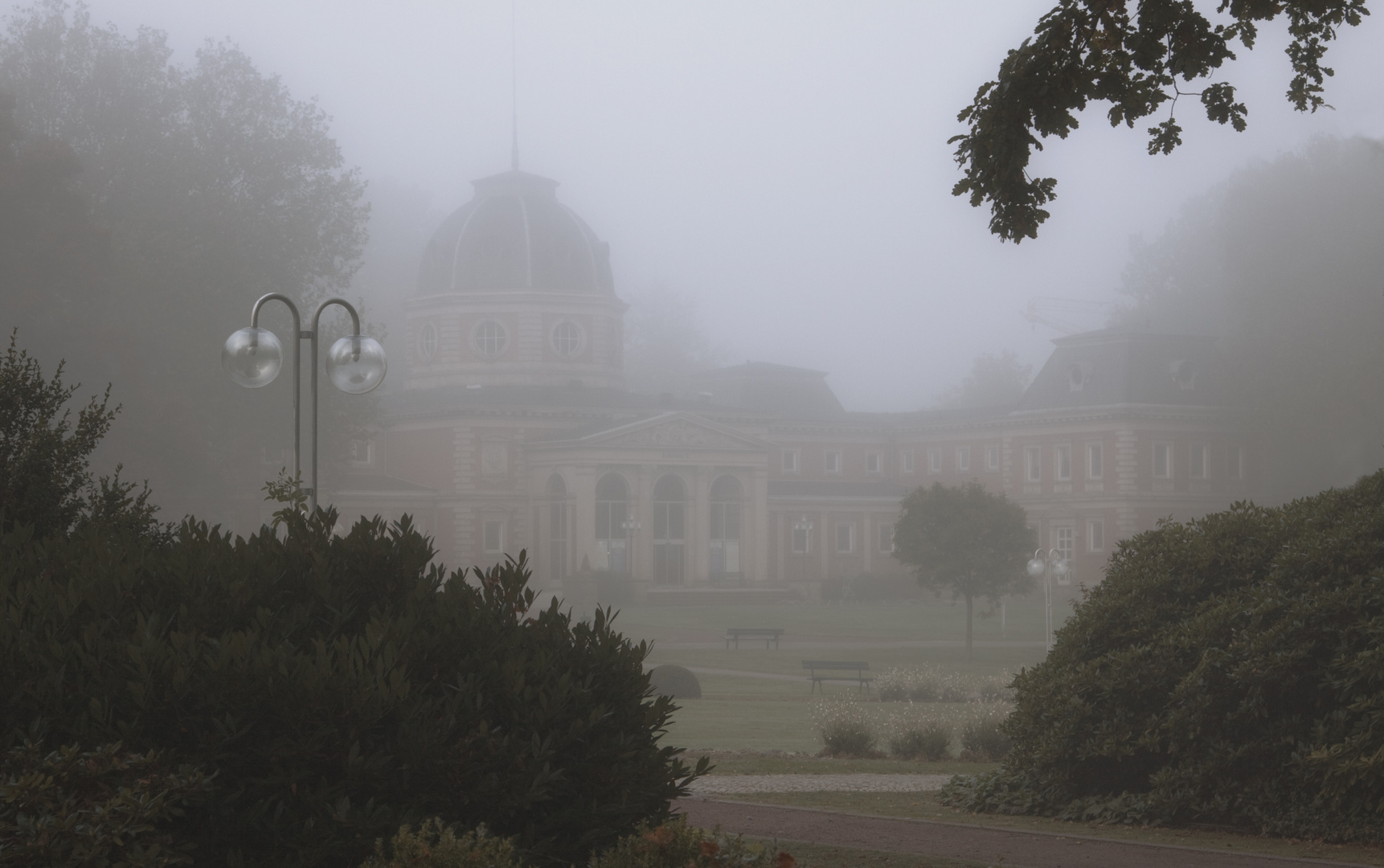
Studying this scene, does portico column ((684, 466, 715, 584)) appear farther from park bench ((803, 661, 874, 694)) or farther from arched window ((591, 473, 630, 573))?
park bench ((803, 661, 874, 694))

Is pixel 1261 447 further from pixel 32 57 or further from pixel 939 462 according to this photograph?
pixel 32 57

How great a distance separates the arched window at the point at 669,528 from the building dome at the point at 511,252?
1634cm

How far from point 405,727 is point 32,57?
46177mm

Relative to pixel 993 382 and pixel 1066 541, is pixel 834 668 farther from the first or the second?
pixel 993 382

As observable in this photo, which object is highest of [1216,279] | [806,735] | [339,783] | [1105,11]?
[1216,279]

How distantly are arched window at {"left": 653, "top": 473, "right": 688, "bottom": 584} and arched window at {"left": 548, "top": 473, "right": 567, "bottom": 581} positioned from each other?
4.41 meters

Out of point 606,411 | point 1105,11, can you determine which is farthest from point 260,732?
point 606,411

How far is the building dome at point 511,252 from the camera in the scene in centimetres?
8075

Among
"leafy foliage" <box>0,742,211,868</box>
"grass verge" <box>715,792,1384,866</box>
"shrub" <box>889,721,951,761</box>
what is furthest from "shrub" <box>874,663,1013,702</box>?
"leafy foliage" <box>0,742,211,868</box>

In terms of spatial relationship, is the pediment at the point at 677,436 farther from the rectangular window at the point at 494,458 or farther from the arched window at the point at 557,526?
the rectangular window at the point at 494,458

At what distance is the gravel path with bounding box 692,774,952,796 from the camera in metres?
14.2

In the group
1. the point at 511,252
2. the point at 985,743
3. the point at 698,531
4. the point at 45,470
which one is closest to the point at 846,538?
the point at 698,531

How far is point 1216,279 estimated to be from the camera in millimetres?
81750

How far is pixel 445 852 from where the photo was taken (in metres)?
5.26
